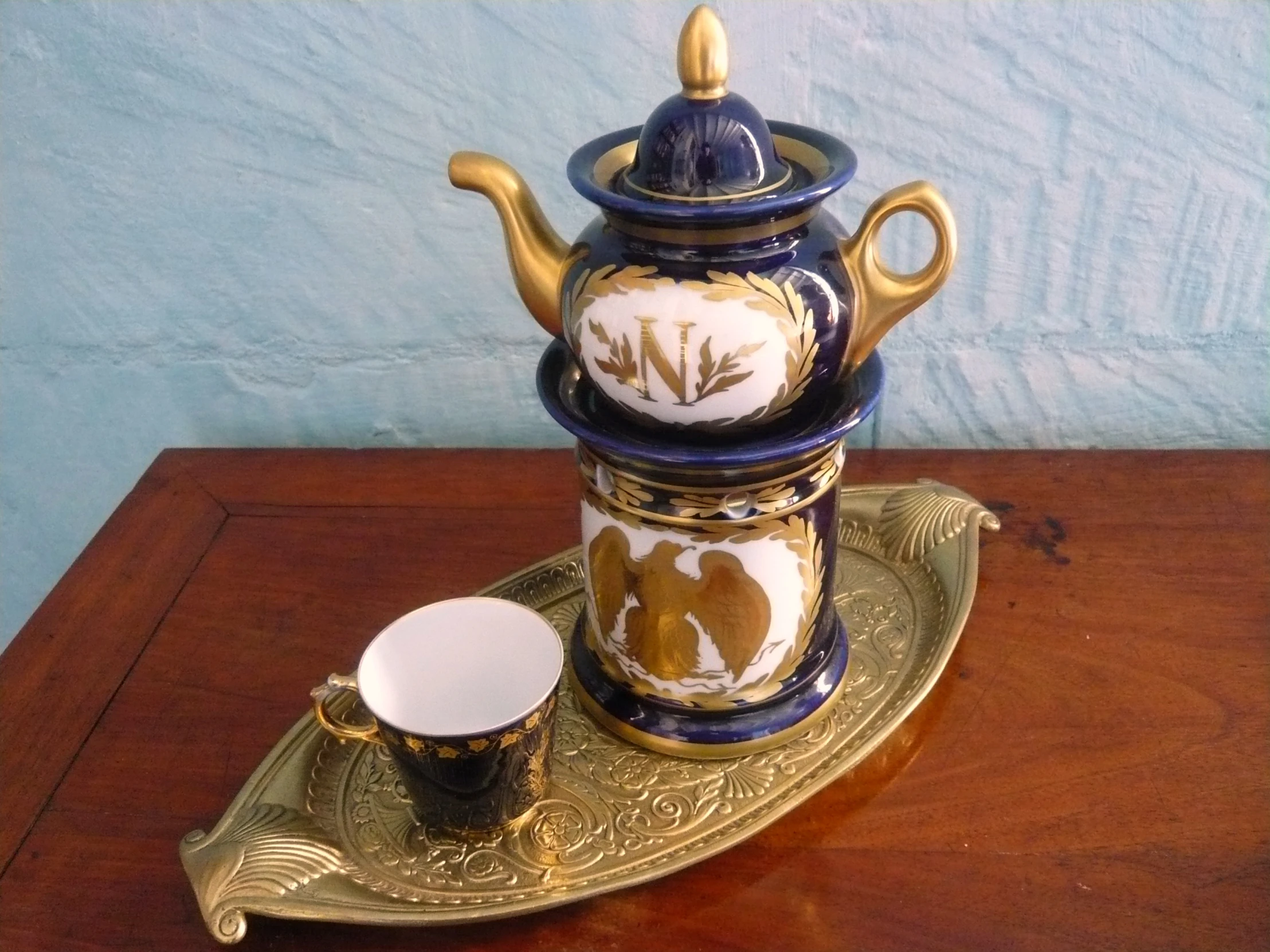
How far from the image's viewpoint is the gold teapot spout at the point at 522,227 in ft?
1.47

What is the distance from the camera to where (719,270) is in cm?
40

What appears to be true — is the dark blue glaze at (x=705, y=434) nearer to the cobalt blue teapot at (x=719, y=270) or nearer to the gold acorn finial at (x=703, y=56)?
the cobalt blue teapot at (x=719, y=270)

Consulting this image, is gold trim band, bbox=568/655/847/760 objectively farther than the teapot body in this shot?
Yes

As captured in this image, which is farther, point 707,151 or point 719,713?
point 719,713

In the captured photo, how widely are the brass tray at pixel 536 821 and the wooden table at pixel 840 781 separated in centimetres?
2

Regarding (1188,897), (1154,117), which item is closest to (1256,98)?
(1154,117)

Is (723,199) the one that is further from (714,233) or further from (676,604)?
(676,604)

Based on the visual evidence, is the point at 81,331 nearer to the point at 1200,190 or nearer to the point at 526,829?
the point at 526,829

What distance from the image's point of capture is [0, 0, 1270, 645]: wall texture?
2.11 ft

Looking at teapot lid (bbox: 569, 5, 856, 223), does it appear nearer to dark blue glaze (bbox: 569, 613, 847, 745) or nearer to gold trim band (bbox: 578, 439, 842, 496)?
gold trim band (bbox: 578, 439, 842, 496)

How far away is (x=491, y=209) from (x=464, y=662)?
0.33 meters

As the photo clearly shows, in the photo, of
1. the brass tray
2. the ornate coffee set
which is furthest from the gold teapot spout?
the brass tray

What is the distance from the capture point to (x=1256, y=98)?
2.12 feet

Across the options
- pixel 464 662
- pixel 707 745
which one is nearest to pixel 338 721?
pixel 464 662
